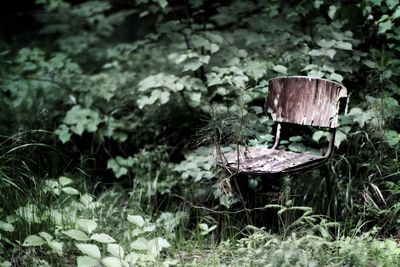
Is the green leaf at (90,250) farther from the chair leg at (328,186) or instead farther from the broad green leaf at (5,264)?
the chair leg at (328,186)

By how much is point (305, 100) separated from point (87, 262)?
166 centimetres

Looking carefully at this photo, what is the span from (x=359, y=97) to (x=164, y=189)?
1590 millimetres

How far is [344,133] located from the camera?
3332 millimetres

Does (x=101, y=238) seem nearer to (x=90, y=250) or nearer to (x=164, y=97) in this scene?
(x=90, y=250)

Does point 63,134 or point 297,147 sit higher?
point 297,147

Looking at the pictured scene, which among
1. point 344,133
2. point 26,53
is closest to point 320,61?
point 344,133

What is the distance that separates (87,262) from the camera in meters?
2.45

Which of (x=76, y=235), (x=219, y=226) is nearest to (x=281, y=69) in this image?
(x=219, y=226)

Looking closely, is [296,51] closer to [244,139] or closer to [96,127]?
[244,139]

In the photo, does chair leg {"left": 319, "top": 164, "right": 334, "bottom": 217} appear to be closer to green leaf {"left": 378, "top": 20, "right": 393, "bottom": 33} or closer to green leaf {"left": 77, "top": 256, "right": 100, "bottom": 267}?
green leaf {"left": 378, "top": 20, "right": 393, "bottom": 33}

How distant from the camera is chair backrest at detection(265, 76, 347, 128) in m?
3.02

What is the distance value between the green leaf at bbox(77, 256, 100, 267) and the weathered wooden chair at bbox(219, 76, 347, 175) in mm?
881

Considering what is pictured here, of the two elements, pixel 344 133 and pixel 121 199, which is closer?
pixel 344 133

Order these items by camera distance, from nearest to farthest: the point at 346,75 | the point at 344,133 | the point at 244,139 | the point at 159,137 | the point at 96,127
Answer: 1. the point at 244,139
2. the point at 344,133
3. the point at 346,75
4. the point at 96,127
5. the point at 159,137
